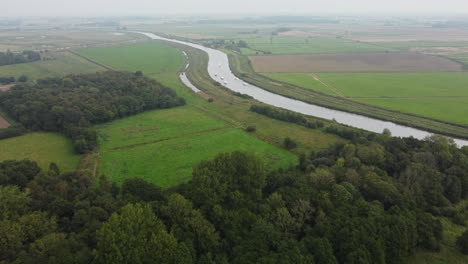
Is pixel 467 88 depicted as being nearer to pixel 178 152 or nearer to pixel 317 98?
pixel 317 98

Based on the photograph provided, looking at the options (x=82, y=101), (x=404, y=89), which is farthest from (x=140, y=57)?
(x=404, y=89)

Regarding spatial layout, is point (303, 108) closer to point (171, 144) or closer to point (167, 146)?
point (171, 144)

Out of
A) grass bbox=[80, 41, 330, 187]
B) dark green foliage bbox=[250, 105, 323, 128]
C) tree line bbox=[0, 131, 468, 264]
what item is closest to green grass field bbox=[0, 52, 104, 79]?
grass bbox=[80, 41, 330, 187]

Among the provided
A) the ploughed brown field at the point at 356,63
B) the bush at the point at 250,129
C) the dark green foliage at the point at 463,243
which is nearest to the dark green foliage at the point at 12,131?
the bush at the point at 250,129

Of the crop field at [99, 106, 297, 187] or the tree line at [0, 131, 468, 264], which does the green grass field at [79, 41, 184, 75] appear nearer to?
the crop field at [99, 106, 297, 187]

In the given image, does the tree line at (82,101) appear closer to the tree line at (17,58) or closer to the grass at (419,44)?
the tree line at (17,58)

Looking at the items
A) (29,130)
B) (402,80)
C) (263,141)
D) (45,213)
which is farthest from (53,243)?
(402,80)

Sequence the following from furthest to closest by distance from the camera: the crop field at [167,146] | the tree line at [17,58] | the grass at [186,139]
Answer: the tree line at [17,58]
the grass at [186,139]
the crop field at [167,146]
